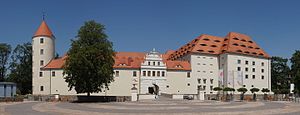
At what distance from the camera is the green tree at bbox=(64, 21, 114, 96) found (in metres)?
48.3

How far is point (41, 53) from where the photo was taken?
266ft

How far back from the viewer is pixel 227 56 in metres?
85.3

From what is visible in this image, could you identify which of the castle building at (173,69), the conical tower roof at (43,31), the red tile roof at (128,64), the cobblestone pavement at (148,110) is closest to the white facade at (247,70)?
the castle building at (173,69)

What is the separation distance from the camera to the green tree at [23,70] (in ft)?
284

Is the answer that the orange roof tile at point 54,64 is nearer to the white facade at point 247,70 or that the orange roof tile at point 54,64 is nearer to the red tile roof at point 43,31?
the red tile roof at point 43,31

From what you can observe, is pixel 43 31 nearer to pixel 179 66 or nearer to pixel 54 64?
pixel 54 64

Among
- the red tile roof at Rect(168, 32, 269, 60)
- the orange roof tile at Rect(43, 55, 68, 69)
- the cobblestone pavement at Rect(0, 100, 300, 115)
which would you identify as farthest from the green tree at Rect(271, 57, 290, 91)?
the cobblestone pavement at Rect(0, 100, 300, 115)

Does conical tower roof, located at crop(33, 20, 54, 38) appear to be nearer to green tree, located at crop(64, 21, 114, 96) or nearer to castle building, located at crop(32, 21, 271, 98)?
castle building, located at crop(32, 21, 271, 98)

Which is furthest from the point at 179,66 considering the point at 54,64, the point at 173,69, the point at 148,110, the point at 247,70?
the point at 148,110

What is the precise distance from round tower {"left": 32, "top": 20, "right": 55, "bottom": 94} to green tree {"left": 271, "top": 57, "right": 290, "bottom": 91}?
199 ft

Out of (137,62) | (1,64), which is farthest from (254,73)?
(1,64)

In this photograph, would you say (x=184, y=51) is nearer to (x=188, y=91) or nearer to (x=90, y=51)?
(x=188, y=91)

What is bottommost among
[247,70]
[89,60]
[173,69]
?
[247,70]

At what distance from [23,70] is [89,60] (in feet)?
150
